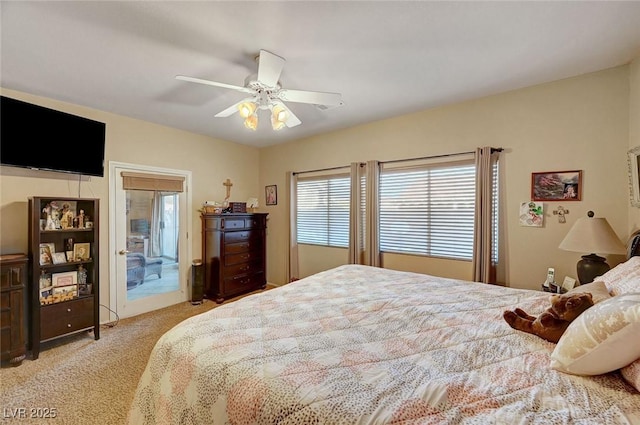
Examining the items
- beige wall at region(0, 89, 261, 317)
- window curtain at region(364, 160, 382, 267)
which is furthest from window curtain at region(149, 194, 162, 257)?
window curtain at region(364, 160, 382, 267)

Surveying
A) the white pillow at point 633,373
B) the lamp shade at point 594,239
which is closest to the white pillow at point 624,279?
the lamp shade at point 594,239

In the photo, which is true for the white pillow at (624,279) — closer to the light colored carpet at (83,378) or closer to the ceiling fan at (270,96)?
the ceiling fan at (270,96)

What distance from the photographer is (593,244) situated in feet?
6.61

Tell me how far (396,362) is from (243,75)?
243 cm

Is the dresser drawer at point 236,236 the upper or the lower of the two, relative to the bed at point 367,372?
upper

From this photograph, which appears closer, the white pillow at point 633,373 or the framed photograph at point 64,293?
the white pillow at point 633,373

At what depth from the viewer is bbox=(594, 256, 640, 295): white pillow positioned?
1.39m

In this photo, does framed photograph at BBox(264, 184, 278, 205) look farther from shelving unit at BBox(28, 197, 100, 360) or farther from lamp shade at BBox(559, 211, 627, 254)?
lamp shade at BBox(559, 211, 627, 254)

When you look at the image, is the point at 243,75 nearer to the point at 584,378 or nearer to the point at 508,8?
the point at 508,8

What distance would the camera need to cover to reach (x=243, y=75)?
7.76 ft

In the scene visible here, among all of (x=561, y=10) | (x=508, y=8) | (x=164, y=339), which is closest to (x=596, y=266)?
(x=561, y=10)

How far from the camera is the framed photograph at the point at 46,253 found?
2.66m

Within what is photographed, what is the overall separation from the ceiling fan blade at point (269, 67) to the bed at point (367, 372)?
1.59m

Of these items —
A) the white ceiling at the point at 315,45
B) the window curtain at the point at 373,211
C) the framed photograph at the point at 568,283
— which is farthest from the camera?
the window curtain at the point at 373,211
